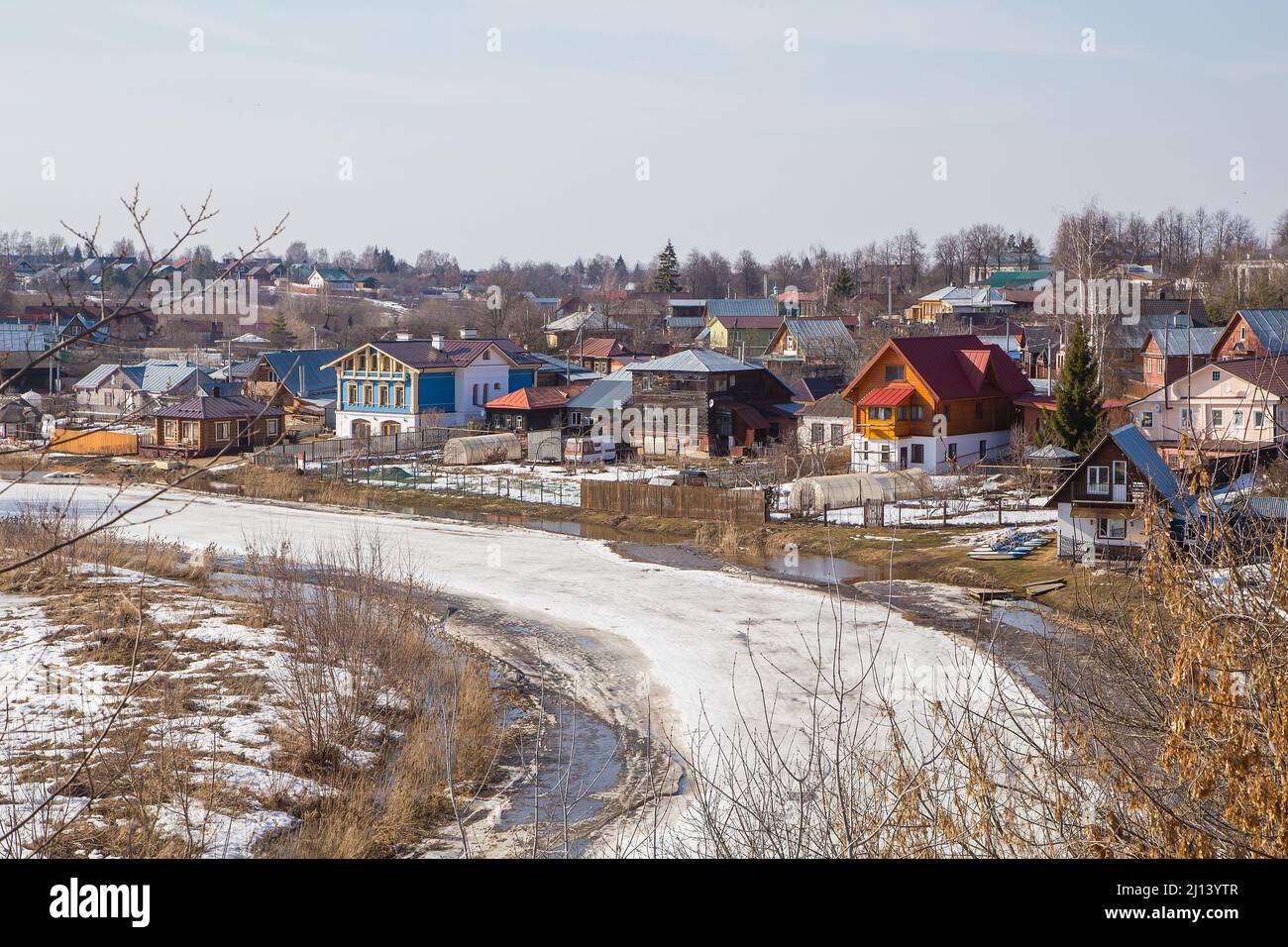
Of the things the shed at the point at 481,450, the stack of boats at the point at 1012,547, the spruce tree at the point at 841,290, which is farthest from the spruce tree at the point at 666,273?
the stack of boats at the point at 1012,547

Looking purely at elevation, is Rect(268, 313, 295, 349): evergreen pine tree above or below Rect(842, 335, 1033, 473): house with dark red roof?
above

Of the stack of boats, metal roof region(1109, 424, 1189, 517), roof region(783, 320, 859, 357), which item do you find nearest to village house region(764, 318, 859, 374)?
roof region(783, 320, 859, 357)

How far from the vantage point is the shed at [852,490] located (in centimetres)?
3800

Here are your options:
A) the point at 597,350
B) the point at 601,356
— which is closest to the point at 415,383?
the point at 601,356

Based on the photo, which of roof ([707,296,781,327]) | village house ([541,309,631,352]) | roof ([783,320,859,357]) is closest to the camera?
roof ([783,320,859,357])

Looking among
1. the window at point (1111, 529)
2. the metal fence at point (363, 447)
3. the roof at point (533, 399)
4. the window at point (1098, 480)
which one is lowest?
the window at point (1111, 529)

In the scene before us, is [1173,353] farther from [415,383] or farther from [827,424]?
[415,383]

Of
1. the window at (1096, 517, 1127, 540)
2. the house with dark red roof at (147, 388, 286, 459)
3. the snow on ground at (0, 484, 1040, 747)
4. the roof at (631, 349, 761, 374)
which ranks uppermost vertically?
the roof at (631, 349, 761, 374)

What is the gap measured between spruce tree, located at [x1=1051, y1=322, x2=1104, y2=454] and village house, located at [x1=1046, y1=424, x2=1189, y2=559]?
416 inches

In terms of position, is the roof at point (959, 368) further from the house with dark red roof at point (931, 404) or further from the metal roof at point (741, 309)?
the metal roof at point (741, 309)

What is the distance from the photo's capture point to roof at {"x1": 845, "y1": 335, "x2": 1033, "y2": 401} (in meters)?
44.9

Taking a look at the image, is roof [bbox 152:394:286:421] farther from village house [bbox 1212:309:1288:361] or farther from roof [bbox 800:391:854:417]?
village house [bbox 1212:309:1288:361]

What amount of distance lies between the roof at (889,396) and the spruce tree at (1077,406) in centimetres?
530
